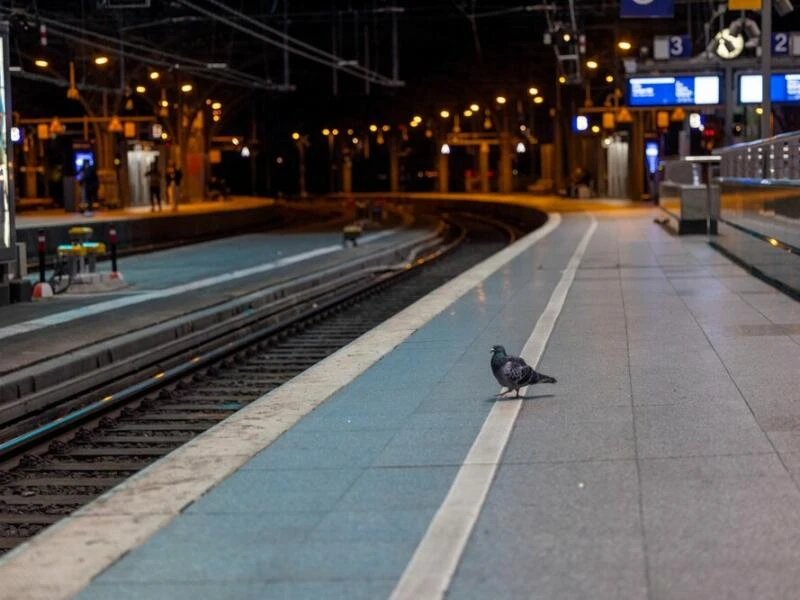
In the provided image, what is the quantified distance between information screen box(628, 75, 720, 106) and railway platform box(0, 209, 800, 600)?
30013mm

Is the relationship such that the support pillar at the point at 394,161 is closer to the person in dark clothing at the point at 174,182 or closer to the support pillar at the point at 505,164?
the support pillar at the point at 505,164

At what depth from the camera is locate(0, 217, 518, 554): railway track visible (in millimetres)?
9758

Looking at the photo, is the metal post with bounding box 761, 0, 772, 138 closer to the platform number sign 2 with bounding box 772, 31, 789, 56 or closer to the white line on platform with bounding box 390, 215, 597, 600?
the platform number sign 2 with bounding box 772, 31, 789, 56

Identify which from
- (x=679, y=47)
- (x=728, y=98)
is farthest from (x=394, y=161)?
(x=728, y=98)

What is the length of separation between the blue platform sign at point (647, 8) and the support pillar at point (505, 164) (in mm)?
53117

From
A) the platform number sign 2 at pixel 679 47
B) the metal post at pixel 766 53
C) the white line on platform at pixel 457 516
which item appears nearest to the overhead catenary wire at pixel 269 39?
the platform number sign 2 at pixel 679 47

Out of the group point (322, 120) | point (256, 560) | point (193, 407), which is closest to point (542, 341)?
point (193, 407)

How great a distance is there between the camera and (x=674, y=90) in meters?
43.1

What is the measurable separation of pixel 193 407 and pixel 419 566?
803 cm

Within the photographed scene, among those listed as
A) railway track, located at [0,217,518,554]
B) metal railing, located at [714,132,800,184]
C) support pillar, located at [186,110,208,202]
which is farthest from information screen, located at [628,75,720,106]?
support pillar, located at [186,110,208,202]

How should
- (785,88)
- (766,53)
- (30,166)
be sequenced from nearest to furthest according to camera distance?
(766,53), (785,88), (30,166)

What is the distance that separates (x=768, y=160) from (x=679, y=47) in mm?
24547

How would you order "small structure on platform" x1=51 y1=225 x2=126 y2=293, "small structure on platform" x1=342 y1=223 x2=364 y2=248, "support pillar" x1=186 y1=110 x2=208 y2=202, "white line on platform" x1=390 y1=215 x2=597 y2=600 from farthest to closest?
"support pillar" x1=186 y1=110 x2=208 y2=202 < "small structure on platform" x1=342 y1=223 x2=364 y2=248 < "small structure on platform" x1=51 y1=225 x2=126 y2=293 < "white line on platform" x1=390 y1=215 x2=597 y2=600

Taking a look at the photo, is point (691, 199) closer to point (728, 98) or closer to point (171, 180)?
point (728, 98)
